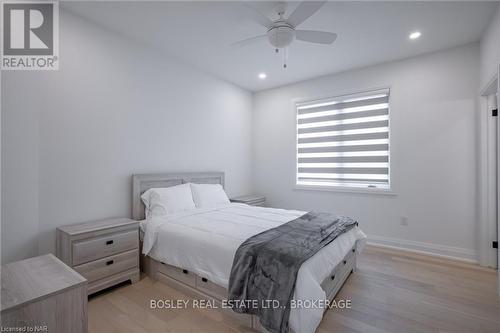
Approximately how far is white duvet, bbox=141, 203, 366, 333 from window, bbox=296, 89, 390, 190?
1.47 metres

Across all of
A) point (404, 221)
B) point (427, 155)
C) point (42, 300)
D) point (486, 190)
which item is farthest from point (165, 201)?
point (486, 190)

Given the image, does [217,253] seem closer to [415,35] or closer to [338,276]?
[338,276]

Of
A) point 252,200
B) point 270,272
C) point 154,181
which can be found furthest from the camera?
point 252,200

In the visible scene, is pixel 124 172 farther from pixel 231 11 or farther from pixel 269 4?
pixel 269 4

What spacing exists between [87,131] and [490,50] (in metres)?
4.64

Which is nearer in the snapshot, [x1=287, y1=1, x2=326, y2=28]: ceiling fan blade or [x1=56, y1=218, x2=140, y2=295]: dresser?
[x1=287, y1=1, x2=326, y2=28]: ceiling fan blade

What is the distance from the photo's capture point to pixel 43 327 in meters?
1.29

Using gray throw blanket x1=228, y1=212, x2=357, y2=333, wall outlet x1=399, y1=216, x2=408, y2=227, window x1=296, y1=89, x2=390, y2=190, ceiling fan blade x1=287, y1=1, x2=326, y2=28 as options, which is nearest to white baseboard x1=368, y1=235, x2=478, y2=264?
wall outlet x1=399, y1=216, x2=408, y2=227

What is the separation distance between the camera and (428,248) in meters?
3.29

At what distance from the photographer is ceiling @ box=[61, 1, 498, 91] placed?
93.0 inches

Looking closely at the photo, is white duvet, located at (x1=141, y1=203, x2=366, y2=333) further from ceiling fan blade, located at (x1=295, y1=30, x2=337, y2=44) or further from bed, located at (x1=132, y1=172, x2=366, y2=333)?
ceiling fan blade, located at (x1=295, y1=30, x2=337, y2=44)

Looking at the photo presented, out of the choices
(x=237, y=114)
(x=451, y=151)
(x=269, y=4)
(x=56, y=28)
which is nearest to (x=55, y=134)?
(x=56, y=28)

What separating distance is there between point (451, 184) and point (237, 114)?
12.0 feet

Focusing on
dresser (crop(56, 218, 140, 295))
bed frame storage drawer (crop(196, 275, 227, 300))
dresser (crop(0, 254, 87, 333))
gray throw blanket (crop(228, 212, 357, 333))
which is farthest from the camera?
dresser (crop(56, 218, 140, 295))
